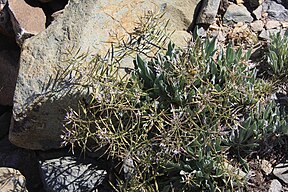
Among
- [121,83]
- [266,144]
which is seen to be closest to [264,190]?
[266,144]

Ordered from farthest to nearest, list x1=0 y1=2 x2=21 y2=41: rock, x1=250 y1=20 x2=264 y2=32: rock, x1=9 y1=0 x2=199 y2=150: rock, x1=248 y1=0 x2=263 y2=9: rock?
1. x1=0 y1=2 x2=21 y2=41: rock
2. x1=248 y1=0 x2=263 y2=9: rock
3. x1=250 y1=20 x2=264 y2=32: rock
4. x1=9 y1=0 x2=199 y2=150: rock

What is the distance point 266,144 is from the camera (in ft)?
12.2

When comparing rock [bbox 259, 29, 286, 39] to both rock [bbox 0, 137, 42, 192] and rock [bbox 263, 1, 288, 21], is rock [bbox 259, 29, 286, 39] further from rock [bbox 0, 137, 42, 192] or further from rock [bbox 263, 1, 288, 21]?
rock [bbox 0, 137, 42, 192]

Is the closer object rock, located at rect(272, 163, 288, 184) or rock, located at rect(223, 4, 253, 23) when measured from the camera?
rock, located at rect(272, 163, 288, 184)

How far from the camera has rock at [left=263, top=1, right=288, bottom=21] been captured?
442cm

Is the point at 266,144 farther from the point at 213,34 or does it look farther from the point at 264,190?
the point at 213,34

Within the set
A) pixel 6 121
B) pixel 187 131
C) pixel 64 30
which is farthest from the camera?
pixel 6 121

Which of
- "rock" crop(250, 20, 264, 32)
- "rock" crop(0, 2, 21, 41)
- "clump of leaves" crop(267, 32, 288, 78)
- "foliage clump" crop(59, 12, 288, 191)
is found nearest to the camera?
"foliage clump" crop(59, 12, 288, 191)

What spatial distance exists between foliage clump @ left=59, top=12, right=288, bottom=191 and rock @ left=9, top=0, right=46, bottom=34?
1.06m

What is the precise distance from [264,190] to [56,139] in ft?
5.03

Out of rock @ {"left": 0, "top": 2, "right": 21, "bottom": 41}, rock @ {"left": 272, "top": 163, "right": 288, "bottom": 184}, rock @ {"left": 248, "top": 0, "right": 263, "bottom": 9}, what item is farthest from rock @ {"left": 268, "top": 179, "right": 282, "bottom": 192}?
rock @ {"left": 0, "top": 2, "right": 21, "bottom": 41}

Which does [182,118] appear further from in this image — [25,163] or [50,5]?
[50,5]

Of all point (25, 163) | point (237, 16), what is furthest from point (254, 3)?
point (25, 163)

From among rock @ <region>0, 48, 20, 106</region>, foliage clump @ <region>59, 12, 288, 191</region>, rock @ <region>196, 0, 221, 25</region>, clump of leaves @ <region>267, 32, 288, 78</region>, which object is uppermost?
rock @ <region>196, 0, 221, 25</region>
